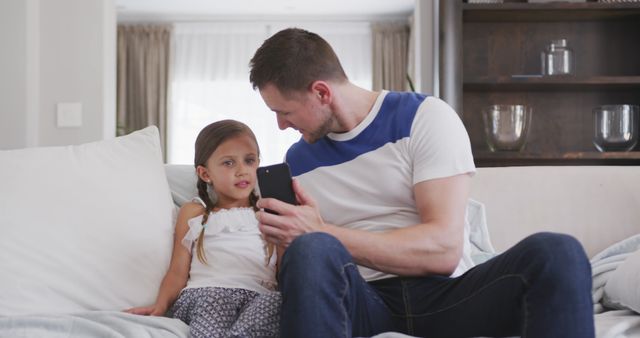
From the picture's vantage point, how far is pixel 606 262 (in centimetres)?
187

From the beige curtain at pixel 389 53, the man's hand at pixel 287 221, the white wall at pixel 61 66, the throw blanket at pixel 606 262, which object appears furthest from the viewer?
the beige curtain at pixel 389 53

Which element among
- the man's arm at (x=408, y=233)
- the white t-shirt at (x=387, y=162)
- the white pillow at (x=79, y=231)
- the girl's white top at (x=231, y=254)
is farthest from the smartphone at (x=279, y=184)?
the white pillow at (x=79, y=231)

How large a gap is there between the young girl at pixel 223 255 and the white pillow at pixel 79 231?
48 millimetres

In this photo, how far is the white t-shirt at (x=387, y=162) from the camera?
1.54 meters

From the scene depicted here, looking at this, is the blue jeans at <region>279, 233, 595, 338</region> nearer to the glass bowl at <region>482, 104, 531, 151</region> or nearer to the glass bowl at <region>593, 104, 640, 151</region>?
the glass bowl at <region>482, 104, 531, 151</region>

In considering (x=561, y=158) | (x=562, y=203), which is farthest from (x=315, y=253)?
(x=561, y=158)

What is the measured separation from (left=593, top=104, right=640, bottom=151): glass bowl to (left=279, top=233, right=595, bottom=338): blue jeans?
1.76m

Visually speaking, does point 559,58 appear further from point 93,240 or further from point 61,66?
point 93,240

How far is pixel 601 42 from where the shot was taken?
3355 mm

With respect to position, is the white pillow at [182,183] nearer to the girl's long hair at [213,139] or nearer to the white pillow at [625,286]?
the girl's long hair at [213,139]

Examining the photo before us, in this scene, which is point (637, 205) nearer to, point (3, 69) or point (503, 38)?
point (503, 38)

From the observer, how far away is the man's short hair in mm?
1636

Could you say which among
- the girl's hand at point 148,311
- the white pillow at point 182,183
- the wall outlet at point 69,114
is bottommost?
the girl's hand at point 148,311

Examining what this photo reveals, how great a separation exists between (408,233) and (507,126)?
164cm
